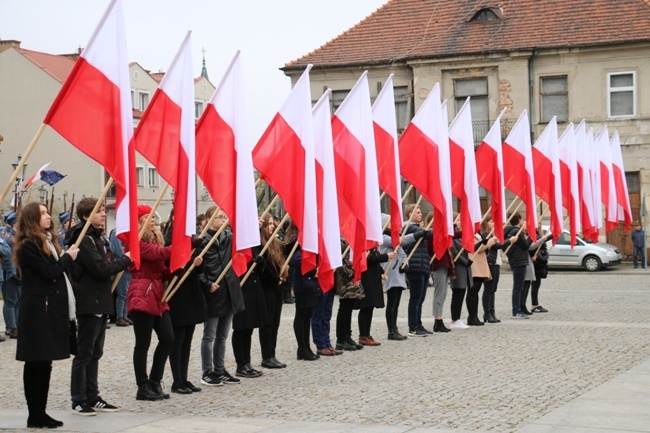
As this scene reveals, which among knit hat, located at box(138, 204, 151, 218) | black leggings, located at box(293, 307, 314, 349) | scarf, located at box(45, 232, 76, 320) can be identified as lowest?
black leggings, located at box(293, 307, 314, 349)

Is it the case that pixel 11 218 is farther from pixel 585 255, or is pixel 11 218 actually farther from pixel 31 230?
pixel 585 255

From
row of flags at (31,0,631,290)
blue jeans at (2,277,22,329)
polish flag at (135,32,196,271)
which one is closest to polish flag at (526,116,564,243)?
row of flags at (31,0,631,290)

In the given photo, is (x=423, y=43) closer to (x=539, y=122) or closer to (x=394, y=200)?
(x=539, y=122)

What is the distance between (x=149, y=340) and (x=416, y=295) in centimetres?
670

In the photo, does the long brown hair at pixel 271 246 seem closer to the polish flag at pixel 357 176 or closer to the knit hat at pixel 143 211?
the polish flag at pixel 357 176

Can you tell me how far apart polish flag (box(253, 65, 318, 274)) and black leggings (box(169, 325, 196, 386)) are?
1974 mm

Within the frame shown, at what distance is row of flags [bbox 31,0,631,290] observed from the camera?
Answer: 31.0 feet

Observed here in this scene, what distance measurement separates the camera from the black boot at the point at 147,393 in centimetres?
1035

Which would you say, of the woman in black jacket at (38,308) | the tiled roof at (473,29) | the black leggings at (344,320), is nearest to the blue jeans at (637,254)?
the tiled roof at (473,29)

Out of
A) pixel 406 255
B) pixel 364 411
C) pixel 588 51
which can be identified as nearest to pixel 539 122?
pixel 588 51

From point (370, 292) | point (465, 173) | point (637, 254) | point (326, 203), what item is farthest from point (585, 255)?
point (326, 203)

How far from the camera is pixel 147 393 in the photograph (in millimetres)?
10367

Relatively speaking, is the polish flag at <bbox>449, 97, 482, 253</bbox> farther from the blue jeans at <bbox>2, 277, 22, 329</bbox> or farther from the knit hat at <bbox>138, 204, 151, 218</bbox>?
the knit hat at <bbox>138, 204, 151, 218</bbox>

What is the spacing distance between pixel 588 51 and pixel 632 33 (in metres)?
1.70
